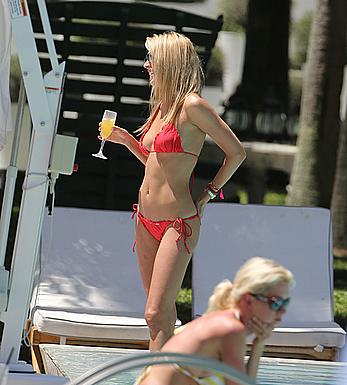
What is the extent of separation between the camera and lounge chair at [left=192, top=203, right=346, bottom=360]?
20.4ft

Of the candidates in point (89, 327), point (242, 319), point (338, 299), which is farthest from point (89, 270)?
point (242, 319)

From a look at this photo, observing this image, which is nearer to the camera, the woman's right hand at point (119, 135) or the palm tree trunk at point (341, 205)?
the woman's right hand at point (119, 135)

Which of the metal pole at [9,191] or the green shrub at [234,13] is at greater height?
the green shrub at [234,13]

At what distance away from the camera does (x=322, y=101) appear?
30.8 feet

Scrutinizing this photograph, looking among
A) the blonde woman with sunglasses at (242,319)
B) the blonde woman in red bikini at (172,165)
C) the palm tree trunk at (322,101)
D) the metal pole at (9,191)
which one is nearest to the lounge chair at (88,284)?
the metal pole at (9,191)

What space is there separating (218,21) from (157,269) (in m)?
4.53

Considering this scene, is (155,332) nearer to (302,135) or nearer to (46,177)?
(46,177)

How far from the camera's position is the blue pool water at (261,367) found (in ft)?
16.2

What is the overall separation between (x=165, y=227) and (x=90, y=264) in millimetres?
1773

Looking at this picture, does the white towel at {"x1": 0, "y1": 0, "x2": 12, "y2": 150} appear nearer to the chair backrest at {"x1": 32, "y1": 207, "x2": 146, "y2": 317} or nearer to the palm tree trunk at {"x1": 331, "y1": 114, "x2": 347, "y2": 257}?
the chair backrest at {"x1": 32, "y1": 207, "x2": 146, "y2": 317}

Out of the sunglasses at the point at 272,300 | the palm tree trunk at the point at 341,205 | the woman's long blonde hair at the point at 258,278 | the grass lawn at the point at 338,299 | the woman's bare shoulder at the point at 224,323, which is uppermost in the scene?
the woman's long blonde hair at the point at 258,278

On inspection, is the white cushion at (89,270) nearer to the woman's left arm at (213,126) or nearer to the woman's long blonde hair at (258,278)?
the woman's left arm at (213,126)

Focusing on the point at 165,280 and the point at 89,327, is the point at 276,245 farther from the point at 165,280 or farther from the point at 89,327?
the point at 165,280

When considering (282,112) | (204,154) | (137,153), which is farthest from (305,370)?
(282,112)
